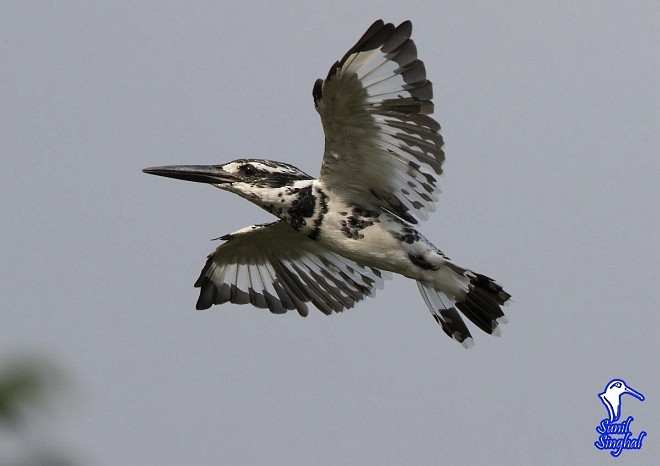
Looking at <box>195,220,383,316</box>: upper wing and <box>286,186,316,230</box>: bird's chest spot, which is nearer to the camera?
<box>286,186,316,230</box>: bird's chest spot

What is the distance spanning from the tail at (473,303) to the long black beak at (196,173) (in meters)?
1.87

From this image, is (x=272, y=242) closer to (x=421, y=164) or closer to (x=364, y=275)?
(x=364, y=275)

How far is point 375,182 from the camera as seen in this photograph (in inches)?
283

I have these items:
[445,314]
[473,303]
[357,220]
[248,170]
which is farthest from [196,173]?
[473,303]

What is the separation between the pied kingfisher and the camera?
20.6 ft

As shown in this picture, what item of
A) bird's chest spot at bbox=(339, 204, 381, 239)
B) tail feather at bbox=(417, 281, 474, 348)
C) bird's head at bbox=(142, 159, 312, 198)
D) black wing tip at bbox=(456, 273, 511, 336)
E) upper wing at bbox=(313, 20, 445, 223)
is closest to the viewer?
upper wing at bbox=(313, 20, 445, 223)

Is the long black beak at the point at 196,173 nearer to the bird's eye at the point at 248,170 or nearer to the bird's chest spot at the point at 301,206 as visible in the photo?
the bird's eye at the point at 248,170

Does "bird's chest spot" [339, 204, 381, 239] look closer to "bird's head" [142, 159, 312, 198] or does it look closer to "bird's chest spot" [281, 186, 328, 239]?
"bird's chest spot" [281, 186, 328, 239]

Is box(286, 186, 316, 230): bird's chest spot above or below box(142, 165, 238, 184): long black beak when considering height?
below

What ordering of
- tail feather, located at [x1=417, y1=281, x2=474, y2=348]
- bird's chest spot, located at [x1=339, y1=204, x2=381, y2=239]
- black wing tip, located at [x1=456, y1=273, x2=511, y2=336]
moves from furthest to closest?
tail feather, located at [x1=417, y1=281, x2=474, y2=348] < black wing tip, located at [x1=456, y1=273, x2=511, y2=336] < bird's chest spot, located at [x1=339, y1=204, x2=381, y2=239]

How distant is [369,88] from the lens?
250 inches

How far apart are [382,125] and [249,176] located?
56.4 inches

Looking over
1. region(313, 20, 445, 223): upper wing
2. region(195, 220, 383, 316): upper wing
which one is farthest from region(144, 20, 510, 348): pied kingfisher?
region(195, 220, 383, 316): upper wing

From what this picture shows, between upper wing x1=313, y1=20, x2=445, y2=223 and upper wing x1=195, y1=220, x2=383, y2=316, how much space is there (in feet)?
5.65
